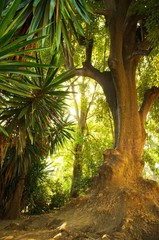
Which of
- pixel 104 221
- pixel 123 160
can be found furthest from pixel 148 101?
pixel 104 221

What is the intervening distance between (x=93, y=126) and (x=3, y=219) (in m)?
8.33

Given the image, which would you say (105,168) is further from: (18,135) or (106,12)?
(106,12)

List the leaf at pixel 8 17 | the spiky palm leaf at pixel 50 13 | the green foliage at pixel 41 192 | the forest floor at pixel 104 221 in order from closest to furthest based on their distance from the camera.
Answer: the leaf at pixel 8 17 < the spiky palm leaf at pixel 50 13 < the forest floor at pixel 104 221 < the green foliage at pixel 41 192

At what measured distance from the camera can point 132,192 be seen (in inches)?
256

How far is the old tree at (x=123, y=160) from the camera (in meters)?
5.92

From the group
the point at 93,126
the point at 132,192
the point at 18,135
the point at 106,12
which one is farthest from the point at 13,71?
the point at 93,126

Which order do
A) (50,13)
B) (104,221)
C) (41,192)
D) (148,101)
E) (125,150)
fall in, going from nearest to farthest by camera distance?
1. (50,13)
2. (104,221)
3. (125,150)
4. (148,101)
5. (41,192)

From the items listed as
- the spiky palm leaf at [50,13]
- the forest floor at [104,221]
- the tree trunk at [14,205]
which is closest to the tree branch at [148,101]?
the forest floor at [104,221]

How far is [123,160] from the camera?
7.28 m

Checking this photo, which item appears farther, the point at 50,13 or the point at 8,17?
the point at 50,13

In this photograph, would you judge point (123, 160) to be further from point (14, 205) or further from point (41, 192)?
point (41, 192)

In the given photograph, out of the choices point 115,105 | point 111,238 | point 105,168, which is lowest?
point 111,238

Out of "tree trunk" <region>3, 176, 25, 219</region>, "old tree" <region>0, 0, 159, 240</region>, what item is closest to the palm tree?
"tree trunk" <region>3, 176, 25, 219</region>

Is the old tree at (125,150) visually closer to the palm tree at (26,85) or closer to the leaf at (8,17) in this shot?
the palm tree at (26,85)
